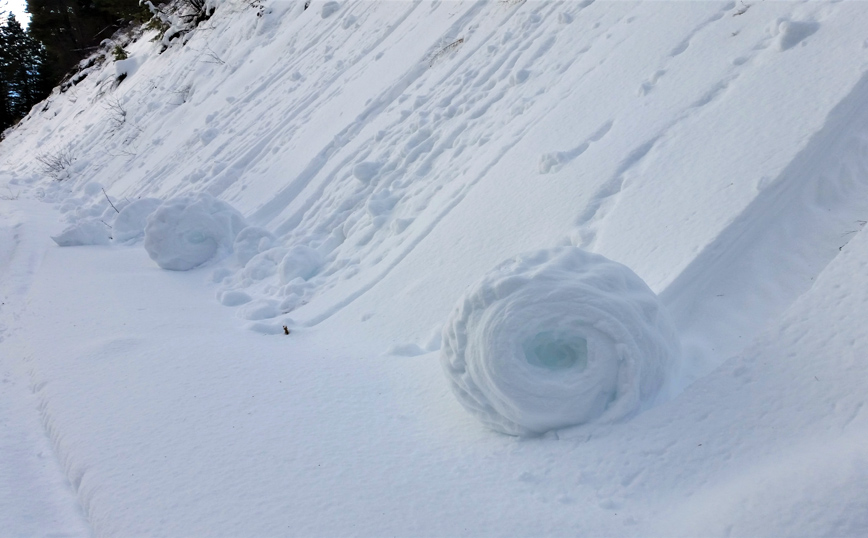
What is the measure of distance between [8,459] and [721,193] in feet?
12.0

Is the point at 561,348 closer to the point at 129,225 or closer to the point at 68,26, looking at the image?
the point at 129,225

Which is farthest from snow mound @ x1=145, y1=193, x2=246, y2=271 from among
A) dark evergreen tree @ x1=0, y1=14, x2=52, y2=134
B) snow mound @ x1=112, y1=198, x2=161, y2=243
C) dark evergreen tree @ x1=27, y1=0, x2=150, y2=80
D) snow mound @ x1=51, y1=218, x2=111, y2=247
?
dark evergreen tree @ x1=0, y1=14, x2=52, y2=134

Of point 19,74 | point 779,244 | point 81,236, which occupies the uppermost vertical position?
point 19,74

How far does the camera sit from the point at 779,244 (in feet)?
9.18

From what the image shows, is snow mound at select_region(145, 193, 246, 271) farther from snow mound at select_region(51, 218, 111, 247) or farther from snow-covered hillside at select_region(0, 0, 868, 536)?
snow mound at select_region(51, 218, 111, 247)

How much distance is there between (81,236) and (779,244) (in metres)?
7.12

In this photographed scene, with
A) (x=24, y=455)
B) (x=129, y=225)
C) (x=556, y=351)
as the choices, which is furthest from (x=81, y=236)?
(x=556, y=351)

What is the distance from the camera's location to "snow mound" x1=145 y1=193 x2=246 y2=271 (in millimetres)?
5824

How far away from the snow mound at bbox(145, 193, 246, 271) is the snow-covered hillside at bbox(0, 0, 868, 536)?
3cm

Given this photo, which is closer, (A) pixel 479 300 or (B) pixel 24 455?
(A) pixel 479 300

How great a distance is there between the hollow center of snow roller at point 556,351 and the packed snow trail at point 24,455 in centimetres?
181

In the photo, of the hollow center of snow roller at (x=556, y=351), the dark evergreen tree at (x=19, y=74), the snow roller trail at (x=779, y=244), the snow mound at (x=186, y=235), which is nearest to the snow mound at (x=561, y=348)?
the hollow center of snow roller at (x=556, y=351)

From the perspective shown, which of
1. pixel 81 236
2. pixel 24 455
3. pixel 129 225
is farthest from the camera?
pixel 129 225

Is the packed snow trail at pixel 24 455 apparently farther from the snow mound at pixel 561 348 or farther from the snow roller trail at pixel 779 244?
the snow roller trail at pixel 779 244
